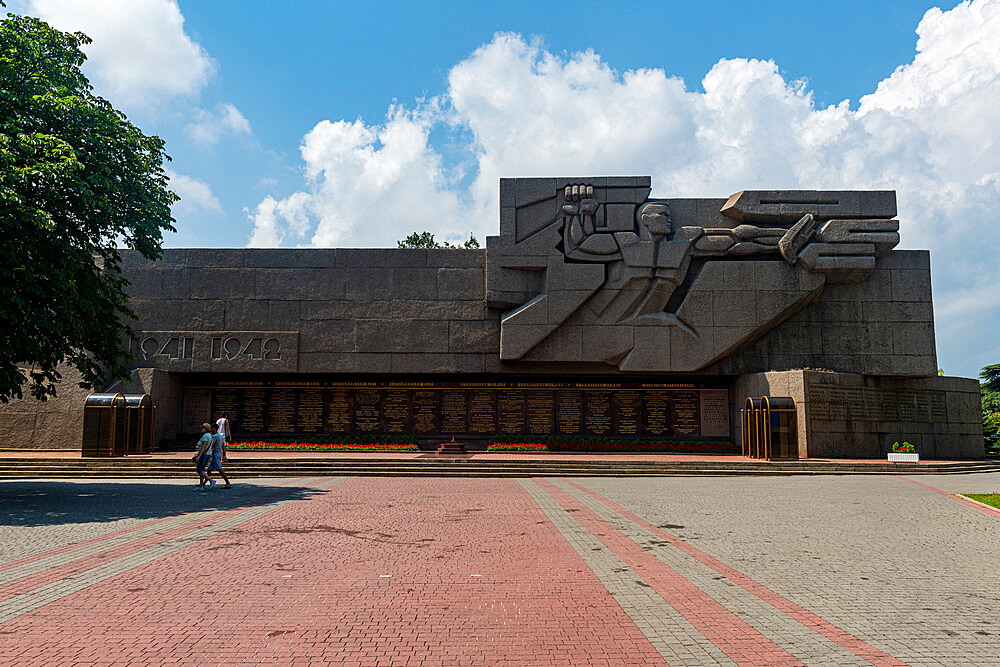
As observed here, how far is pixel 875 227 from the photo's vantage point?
24578 millimetres

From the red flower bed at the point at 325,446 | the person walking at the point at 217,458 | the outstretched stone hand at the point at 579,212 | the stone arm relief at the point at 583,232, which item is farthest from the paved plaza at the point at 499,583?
the outstretched stone hand at the point at 579,212

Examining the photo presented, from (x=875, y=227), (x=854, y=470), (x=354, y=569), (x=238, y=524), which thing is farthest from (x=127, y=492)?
(x=875, y=227)

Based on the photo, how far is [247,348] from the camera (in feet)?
84.7

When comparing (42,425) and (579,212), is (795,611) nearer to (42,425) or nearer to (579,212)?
(579,212)

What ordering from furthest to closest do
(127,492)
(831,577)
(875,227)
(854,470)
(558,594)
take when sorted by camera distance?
(875,227) → (854,470) → (127,492) → (831,577) → (558,594)

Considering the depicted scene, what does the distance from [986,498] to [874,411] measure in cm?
1217

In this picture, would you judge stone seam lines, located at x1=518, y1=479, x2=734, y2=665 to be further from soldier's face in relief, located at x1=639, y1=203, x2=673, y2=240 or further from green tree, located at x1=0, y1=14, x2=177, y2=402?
soldier's face in relief, located at x1=639, y1=203, x2=673, y2=240

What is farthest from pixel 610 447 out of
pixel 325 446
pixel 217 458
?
pixel 217 458

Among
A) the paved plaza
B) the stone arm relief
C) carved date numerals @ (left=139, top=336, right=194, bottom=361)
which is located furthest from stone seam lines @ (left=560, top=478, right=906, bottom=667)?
carved date numerals @ (left=139, top=336, right=194, bottom=361)

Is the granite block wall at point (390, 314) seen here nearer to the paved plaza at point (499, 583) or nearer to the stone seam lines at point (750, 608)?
the paved plaza at point (499, 583)

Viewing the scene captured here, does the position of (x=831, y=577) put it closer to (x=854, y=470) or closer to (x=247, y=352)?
(x=854, y=470)

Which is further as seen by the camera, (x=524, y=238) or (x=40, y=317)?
(x=524, y=238)

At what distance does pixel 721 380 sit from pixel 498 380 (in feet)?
30.9

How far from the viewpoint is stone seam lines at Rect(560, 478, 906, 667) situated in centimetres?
448
